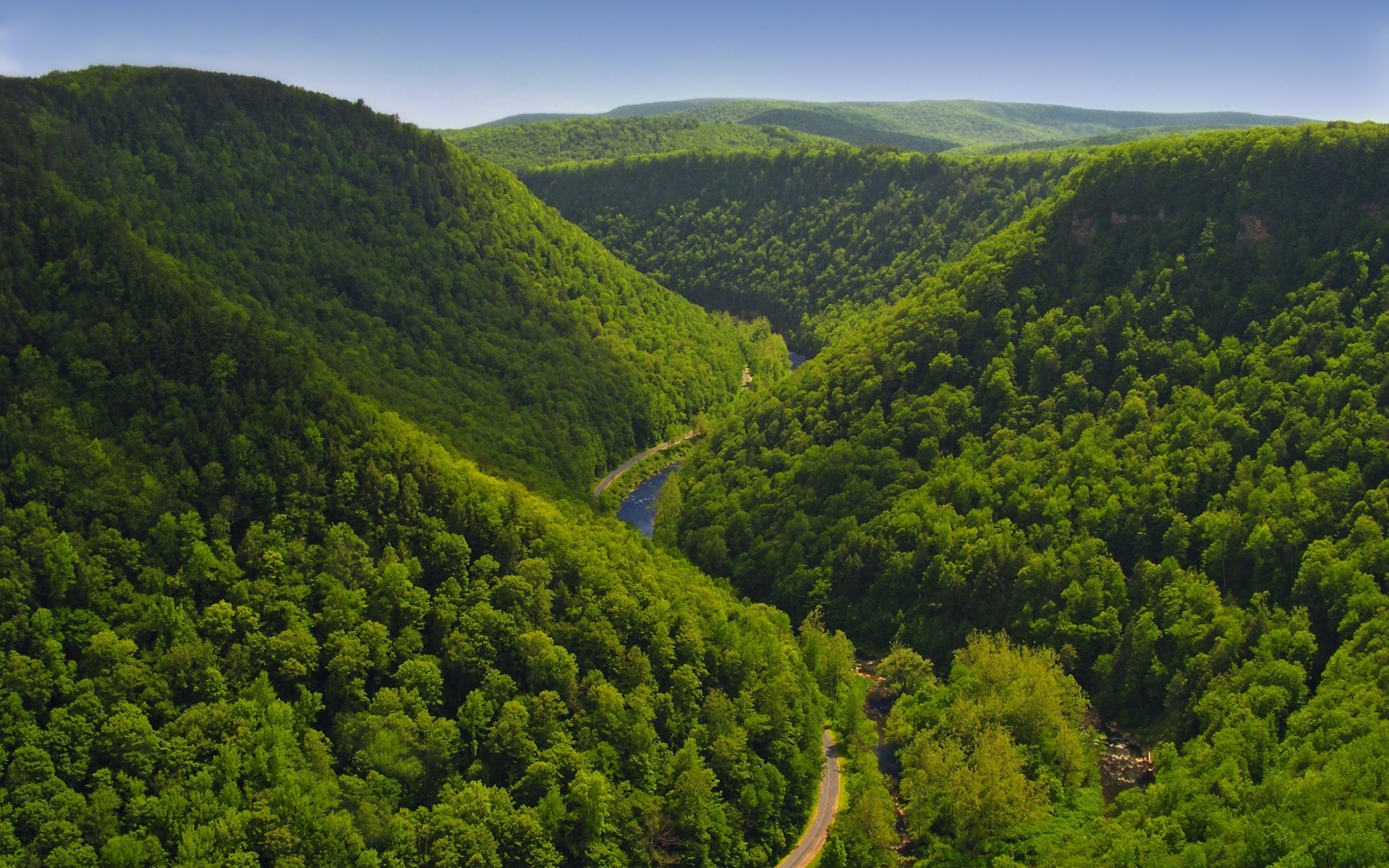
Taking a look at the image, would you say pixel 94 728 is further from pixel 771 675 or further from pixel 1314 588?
pixel 1314 588

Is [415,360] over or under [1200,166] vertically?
under

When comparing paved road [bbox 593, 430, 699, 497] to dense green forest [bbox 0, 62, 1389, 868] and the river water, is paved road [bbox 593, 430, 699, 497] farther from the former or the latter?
dense green forest [bbox 0, 62, 1389, 868]

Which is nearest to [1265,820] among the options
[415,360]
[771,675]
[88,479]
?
[771,675]

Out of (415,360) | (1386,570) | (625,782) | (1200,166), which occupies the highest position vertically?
(1200,166)

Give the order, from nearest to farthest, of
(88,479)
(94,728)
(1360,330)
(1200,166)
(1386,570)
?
(94,728)
(88,479)
(1386,570)
(1360,330)
(1200,166)

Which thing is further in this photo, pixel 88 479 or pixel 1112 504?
pixel 1112 504

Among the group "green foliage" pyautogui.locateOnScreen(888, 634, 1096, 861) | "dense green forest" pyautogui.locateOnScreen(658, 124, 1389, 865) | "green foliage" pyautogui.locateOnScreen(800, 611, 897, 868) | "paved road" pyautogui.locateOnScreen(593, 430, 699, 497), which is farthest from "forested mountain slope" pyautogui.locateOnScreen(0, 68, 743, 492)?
"green foliage" pyautogui.locateOnScreen(888, 634, 1096, 861)

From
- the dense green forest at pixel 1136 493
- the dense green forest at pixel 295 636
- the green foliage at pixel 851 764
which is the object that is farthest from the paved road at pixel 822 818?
the dense green forest at pixel 1136 493

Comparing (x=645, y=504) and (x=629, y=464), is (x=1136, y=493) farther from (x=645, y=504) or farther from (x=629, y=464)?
(x=629, y=464)
